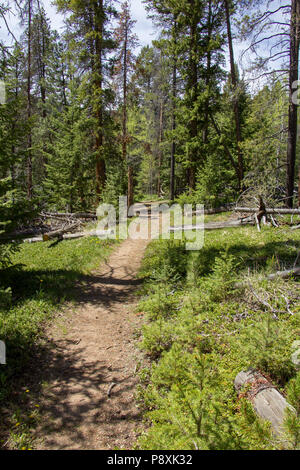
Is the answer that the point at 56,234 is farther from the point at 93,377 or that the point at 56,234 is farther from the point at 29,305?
the point at 93,377

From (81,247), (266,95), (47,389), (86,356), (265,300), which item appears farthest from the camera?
(266,95)

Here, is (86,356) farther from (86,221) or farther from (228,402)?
(86,221)

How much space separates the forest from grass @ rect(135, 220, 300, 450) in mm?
25

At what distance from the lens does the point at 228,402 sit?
353 cm

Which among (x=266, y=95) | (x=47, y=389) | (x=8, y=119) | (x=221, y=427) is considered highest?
(x=266, y=95)

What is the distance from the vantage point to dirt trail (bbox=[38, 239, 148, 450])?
339 cm

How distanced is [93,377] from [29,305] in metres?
2.59

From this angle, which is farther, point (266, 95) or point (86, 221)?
point (86, 221)

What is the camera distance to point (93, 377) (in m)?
4.39

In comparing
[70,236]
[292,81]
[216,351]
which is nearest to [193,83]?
[292,81]

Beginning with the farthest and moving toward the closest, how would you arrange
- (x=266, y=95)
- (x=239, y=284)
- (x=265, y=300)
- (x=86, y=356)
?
1. (x=266, y=95)
2. (x=239, y=284)
3. (x=265, y=300)
4. (x=86, y=356)

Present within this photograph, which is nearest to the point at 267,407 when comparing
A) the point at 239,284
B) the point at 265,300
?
the point at 265,300

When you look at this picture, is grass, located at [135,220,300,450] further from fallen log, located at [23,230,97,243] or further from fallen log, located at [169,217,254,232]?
fallen log, located at [23,230,97,243]

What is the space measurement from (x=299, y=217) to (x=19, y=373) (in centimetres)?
1155
